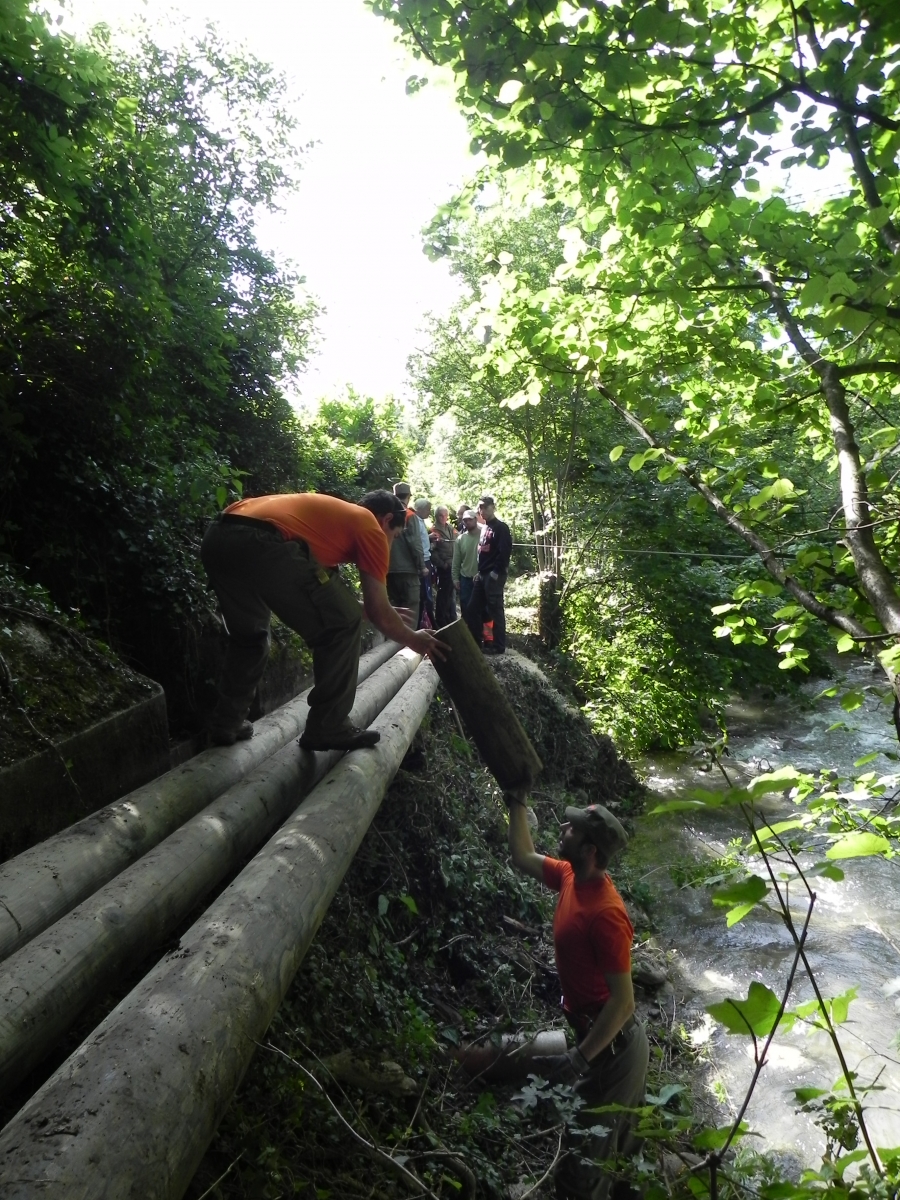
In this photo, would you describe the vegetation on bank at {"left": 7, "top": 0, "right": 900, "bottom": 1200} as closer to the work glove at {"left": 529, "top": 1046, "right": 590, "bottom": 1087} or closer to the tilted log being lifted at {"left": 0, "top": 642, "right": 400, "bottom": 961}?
the work glove at {"left": 529, "top": 1046, "right": 590, "bottom": 1087}

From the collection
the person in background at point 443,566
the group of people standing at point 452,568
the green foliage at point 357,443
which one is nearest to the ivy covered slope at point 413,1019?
the group of people standing at point 452,568

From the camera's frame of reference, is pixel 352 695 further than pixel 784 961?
No

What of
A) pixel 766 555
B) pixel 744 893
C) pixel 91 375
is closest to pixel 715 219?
pixel 766 555

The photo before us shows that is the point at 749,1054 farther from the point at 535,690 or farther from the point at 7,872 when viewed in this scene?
the point at 7,872

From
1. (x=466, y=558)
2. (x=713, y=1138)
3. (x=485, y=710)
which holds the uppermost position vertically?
(x=466, y=558)

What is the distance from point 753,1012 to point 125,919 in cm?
188

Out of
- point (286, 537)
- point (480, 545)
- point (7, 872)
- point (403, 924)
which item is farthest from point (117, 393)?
point (480, 545)

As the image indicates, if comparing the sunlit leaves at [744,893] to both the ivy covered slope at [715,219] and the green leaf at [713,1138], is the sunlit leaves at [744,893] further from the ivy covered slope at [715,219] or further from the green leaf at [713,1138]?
the ivy covered slope at [715,219]

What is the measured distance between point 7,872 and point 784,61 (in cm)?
379

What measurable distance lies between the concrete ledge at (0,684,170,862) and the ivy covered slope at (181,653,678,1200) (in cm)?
115

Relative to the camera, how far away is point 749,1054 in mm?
5512

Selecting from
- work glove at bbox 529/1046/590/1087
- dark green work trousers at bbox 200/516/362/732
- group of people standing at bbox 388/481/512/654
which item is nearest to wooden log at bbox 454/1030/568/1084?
work glove at bbox 529/1046/590/1087

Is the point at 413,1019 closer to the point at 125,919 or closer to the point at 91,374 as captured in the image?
the point at 125,919

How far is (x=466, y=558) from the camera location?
964 centimetres
